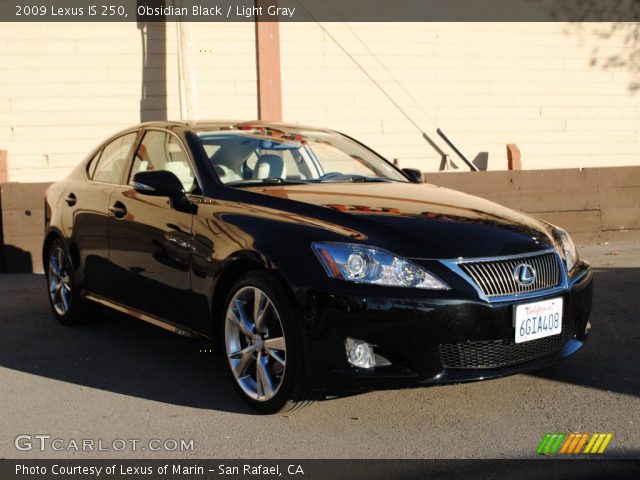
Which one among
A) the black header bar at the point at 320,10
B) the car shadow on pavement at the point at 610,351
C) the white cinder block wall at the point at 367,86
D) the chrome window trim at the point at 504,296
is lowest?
the car shadow on pavement at the point at 610,351

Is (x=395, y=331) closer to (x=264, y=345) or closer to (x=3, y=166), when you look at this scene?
(x=264, y=345)

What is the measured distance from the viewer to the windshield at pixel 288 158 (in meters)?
5.09

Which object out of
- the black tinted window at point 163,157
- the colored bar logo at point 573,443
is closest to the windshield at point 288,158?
the black tinted window at point 163,157

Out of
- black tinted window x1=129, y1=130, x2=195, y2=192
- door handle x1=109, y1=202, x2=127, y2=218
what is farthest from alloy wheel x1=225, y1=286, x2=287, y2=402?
door handle x1=109, y1=202, x2=127, y2=218

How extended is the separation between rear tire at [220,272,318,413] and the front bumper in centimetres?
10

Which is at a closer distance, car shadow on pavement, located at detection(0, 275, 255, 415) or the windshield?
car shadow on pavement, located at detection(0, 275, 255, 415)

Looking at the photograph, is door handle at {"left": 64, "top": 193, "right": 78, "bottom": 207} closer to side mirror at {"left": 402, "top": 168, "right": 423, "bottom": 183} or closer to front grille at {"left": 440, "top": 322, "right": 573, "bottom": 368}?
side mirror at {"left": 402, "top": 168, "right": 423, "bottom": 183}

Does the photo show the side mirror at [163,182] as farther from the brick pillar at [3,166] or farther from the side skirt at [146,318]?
the brick pillar at [3,166]

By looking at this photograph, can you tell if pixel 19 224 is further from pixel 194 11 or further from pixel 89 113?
pixel 194 11

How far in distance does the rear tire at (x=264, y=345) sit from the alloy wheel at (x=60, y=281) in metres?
2.30

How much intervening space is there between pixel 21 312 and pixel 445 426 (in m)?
4.34

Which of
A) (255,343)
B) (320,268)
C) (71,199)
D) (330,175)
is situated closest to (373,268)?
(320,268)

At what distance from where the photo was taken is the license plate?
4055mm

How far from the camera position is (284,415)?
427 cm
